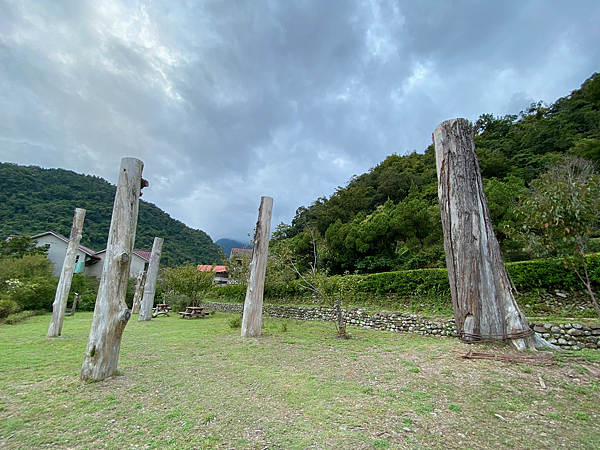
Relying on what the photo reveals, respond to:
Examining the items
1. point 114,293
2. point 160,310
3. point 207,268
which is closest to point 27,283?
point 160,310

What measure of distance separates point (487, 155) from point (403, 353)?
88.9 ft

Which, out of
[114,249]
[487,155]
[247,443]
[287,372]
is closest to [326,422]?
[247,443]

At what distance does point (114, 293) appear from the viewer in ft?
12.4

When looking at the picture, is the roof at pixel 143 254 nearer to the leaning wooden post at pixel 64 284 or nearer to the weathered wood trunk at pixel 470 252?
the leaning wooden post at pixel 64 284

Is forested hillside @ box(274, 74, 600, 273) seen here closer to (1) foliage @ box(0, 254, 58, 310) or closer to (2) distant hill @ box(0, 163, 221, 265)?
(1) foliage @ box(0, 254, 58, 310)

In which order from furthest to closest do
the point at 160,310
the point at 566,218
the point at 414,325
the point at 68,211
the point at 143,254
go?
1. the point at 143,254
2. the point at 68,211
3. the point at 160,310
4. the point at 414,325
5. the point at 566,218

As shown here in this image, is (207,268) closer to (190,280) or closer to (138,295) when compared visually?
(138,295)

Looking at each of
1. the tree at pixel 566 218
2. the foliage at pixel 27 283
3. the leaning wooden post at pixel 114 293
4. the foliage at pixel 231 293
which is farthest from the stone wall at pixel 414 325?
the foliage at pixel 27 283

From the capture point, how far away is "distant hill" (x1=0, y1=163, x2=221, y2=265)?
2581cm

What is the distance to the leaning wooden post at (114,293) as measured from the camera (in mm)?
3619

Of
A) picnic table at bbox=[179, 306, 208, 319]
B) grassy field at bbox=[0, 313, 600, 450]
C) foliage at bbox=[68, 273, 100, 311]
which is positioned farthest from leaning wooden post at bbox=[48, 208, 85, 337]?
foliage at bbox=[68, 273, 100, 311]

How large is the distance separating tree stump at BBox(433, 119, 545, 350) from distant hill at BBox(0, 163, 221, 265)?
88.0ft

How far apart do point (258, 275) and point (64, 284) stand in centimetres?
528

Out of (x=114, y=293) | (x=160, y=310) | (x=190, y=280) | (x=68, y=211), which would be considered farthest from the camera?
(x=68, y=211)
